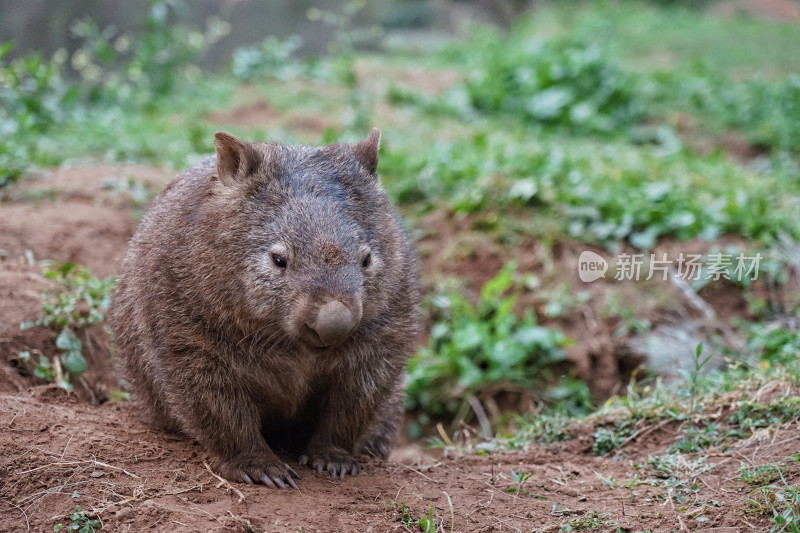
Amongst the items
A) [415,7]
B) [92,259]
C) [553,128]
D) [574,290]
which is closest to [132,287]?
[92,259]

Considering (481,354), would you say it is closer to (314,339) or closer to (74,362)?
(74,362)

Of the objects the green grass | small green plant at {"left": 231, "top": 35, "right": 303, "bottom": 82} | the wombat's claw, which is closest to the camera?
the wombat's claw

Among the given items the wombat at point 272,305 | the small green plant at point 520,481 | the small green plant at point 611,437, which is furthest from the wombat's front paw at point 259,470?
the small green plant at point 611,437

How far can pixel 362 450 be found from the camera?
12.8ft

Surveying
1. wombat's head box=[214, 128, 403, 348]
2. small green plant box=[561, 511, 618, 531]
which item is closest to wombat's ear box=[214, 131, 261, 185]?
wombat's head box=[214, 128, 403, 348]

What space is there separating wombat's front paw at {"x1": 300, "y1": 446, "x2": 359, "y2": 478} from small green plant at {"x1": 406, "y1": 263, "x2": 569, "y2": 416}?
7.25 feet

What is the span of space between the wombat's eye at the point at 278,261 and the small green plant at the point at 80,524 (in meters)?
1.03

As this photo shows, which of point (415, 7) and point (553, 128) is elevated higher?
point (415, 7)

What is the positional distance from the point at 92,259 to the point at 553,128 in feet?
18.9

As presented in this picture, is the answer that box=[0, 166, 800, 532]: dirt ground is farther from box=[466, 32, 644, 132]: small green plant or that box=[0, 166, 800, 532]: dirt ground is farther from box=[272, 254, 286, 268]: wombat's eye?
box=[466, 32, 644, 132]: small green plant

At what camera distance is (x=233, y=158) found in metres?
3.33

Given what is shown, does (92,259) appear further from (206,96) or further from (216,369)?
(206,96)

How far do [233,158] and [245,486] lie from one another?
1.27m

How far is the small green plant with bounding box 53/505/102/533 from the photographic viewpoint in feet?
8.64
